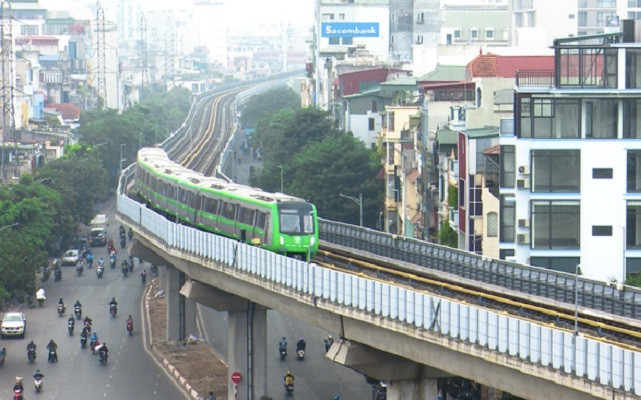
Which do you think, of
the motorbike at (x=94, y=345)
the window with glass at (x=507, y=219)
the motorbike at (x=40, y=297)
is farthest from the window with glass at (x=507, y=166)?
the motorbike at (x=40, y=297)

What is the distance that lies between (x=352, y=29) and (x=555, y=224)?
126045mm

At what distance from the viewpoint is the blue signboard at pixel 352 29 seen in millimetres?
195575

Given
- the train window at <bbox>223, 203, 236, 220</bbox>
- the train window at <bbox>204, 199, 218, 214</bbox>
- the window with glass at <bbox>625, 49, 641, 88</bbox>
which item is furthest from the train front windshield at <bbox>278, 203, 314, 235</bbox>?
the window with glass at <bbox>625, 49, 641, 88</bbox>

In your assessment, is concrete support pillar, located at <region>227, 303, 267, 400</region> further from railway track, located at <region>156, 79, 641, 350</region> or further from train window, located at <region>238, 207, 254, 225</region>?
railway track, located at <region>156, 79, 641, 350</region>

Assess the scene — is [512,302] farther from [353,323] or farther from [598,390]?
[598,390]

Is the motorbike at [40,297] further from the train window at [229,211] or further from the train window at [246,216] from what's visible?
the train window at [246,216]

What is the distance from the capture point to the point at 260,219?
74688 millimetres

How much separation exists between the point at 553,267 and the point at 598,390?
27.3 m

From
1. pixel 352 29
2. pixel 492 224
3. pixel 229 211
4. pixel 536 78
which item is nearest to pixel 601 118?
pixel 536 78

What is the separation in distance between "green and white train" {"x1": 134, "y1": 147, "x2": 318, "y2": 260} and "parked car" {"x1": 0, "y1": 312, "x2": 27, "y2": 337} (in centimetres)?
1015

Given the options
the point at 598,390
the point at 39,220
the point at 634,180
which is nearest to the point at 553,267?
the point at 634,180

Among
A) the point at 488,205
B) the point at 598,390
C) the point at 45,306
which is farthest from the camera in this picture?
the point at 45,306

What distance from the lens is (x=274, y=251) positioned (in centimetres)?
7238

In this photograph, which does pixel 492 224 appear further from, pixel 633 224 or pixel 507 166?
pixel 633 224
